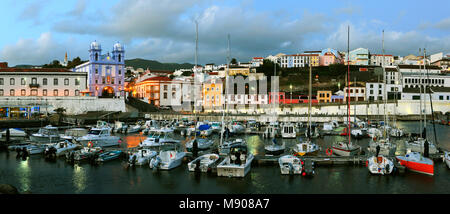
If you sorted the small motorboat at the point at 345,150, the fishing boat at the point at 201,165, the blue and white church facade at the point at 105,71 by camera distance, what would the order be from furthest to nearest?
the blue and white church facade at the point at 105,71, the small motorboat at the point at 345,150, the fishing boat at the point at 201,165

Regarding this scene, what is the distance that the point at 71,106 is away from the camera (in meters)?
60.3

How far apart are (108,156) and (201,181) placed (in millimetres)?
9472

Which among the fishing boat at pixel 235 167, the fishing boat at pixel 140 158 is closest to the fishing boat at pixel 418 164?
the fishing boat at pixel 235 167

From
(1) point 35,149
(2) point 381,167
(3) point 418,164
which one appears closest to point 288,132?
(2) point 381,167

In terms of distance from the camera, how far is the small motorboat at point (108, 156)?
24.6 m

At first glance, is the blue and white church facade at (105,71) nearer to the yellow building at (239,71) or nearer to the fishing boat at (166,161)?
the fishing boat at (166,161)

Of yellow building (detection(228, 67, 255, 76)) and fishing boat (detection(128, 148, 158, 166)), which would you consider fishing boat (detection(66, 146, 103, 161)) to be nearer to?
fishing boat (detection(128, 148, 158, 166))

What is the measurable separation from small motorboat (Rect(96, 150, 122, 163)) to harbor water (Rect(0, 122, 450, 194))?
1044mm

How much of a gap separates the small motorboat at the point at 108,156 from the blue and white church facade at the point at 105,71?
1620 inches

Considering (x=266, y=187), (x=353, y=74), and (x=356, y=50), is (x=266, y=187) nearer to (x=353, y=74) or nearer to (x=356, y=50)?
(x=353, y=74)

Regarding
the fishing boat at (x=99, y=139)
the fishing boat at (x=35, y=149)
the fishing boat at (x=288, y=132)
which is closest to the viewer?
the fishing boat at (x=35, y=149)

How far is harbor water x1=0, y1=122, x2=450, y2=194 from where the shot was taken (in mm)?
17906

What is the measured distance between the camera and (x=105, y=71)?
6712 cm

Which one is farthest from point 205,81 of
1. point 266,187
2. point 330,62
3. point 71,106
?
point 266,187
